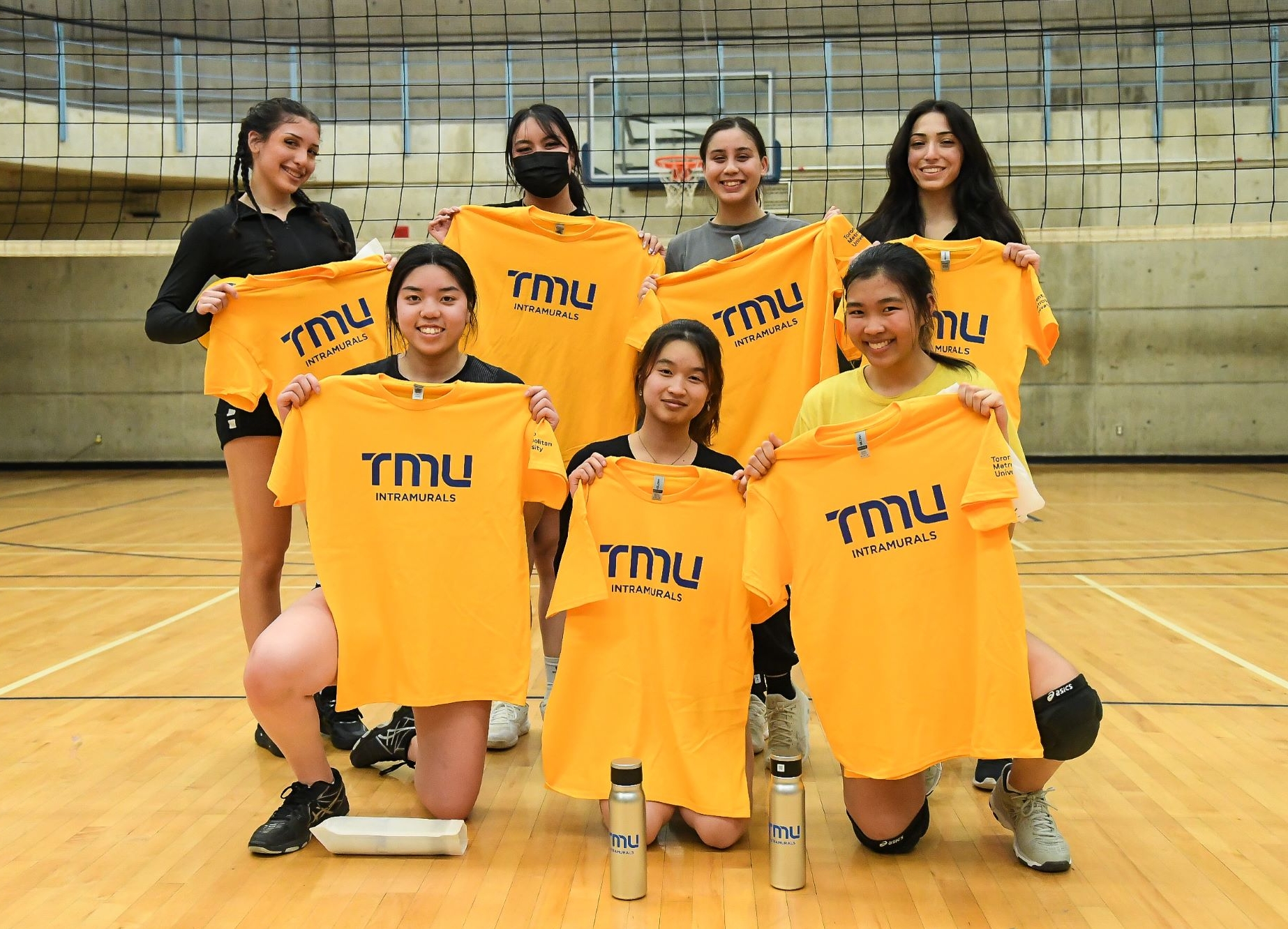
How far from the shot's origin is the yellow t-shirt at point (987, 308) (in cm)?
295

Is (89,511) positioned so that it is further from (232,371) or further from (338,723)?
(232,371)

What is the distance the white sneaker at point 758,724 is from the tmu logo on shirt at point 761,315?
105 cm

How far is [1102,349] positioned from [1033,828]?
31.9 ft

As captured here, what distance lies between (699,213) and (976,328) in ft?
25.4

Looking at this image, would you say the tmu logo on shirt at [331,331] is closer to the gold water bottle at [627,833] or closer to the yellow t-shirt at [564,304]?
the yellow t-shirt at [564,304]

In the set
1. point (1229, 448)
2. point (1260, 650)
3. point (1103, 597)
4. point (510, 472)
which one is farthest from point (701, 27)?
point (510, 472)

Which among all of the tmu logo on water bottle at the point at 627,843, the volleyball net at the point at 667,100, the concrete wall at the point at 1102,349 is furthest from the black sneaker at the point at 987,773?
the concrete wall at the point at 1102,349

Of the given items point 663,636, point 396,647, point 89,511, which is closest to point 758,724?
point 663,636

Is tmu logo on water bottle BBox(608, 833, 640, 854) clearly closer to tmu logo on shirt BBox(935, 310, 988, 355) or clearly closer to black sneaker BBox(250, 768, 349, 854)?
black sneaker BBox(250, 768, 349, 854)

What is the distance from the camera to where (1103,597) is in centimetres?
520

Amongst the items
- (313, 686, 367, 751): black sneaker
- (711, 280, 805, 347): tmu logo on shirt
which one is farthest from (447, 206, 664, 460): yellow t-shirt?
(313, 686, 367, 751): black sneaker

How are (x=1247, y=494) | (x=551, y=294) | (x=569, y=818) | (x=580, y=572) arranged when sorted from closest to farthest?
(x=580, y=572)
(x=569, y=818)
(x=551, y=294)
(x=1247, y=494)

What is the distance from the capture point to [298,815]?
2512 mm

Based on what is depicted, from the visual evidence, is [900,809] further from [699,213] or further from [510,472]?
[699,213]
